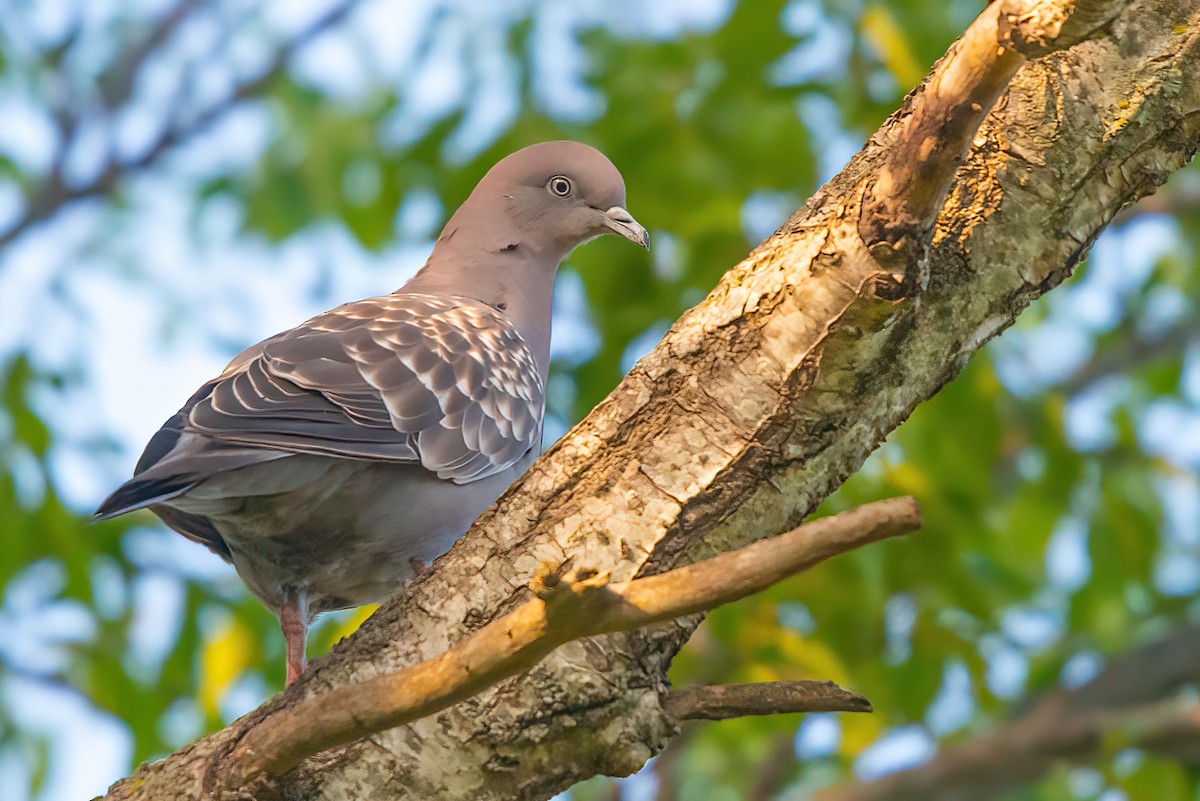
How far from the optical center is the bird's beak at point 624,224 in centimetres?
377

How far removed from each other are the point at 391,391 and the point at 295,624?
57 centimetres

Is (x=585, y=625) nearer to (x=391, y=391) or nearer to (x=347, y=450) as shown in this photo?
(x=347, y=450)

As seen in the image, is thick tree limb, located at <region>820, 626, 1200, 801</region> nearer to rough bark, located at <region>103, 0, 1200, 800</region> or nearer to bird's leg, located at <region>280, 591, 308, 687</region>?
bird's leg, located at <region>280, 591, 308, 687</region>

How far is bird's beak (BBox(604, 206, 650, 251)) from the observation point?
12.4 feet

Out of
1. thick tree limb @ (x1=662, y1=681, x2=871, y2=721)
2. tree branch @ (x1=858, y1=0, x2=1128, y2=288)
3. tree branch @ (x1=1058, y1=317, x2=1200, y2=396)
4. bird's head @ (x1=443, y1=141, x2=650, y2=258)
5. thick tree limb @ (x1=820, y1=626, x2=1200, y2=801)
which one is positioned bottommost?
thick tree limb @ (x1=662, y1=681, x2=871, y2=721)

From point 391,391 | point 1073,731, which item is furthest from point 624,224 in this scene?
point 1073,731

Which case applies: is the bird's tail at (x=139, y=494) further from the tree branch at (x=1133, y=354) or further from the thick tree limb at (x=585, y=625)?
the tree branch at (x=1133, y=354)

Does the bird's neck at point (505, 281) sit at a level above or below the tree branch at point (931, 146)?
above

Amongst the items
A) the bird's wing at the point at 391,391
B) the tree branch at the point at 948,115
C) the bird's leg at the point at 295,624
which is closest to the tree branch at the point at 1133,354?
the bird's wing at the point at 391,391

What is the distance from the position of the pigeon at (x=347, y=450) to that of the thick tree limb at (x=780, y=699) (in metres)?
1.04

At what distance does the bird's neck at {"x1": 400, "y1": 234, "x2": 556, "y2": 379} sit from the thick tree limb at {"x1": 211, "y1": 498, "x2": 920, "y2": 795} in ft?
6.46

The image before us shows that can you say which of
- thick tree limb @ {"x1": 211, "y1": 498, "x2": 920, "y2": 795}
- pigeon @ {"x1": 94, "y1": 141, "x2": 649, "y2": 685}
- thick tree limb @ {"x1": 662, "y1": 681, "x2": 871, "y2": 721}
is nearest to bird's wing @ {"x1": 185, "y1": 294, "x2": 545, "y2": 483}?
pigeon @ {"x1": 94, "y1": 141, "x2": 649, "y2": 685}

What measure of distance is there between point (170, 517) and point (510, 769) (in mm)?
1216

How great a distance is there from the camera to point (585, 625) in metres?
1.43
